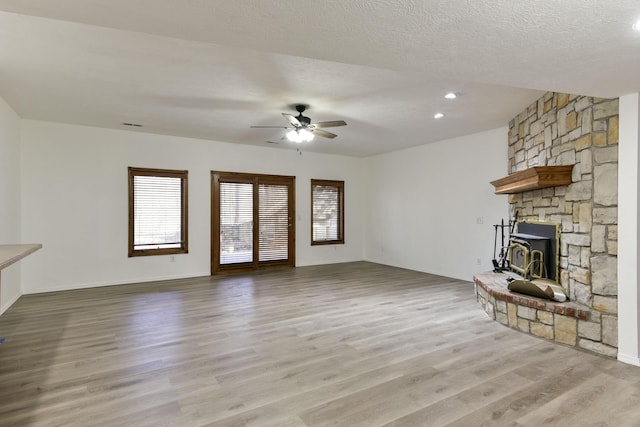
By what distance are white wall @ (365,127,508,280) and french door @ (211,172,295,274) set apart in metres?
2.30

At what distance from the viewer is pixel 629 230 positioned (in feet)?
9.89

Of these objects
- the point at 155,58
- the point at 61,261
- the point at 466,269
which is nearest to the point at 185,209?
the point at 61,261

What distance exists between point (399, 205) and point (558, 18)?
6.42 metres

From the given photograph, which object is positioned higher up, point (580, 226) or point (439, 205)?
point (439, 205)

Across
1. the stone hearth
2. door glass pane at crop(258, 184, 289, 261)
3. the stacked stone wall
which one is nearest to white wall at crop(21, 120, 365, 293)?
door glass pane at crop(258, 184, 289, 261)

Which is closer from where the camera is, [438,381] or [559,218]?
[438,381]

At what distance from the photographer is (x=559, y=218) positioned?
3.86 meters

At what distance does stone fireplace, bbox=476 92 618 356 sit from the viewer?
3.17m

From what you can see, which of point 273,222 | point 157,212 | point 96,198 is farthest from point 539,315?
point 96,198

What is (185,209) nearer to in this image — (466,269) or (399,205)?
(399,205)

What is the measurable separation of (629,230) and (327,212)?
20.8ft

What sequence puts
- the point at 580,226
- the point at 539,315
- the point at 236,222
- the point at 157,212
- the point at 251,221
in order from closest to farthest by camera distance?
the point at 580,226 → the point at 539,315 → the point at 157,212 → the point at 236,222 → the point at 251,221

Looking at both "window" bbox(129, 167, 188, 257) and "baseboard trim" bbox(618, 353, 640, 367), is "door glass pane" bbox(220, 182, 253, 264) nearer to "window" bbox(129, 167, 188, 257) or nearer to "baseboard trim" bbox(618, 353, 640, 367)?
"window" bbox(129, 167, 188, 257)

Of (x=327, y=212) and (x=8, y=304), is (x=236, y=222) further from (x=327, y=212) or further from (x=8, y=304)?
(x=8, y=304)
